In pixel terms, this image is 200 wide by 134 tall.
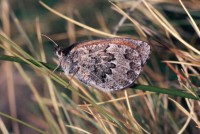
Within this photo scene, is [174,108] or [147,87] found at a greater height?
[147,87]

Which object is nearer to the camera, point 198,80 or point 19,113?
point 198,80

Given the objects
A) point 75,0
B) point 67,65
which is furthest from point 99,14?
point 67,65

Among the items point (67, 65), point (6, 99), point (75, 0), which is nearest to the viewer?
point (67, 65)

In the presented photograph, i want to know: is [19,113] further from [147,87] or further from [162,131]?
[147,87]

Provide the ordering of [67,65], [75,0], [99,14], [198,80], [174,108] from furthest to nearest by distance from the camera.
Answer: [75,0], [99,14], [174,108], [198,80], [67,65]

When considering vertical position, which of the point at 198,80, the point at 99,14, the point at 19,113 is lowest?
the point at 19,113
